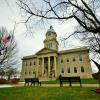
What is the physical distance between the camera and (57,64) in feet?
150

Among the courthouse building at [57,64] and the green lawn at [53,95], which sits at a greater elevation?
the courthouse building at [57,64]

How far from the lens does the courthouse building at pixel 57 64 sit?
4094cm

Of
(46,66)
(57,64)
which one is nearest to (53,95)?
(57,64)

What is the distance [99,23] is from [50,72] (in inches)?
1545

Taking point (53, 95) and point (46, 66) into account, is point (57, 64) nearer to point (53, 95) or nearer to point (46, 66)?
point (46, 66)

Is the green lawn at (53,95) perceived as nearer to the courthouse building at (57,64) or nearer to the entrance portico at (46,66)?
the courthouse building at (57,64)

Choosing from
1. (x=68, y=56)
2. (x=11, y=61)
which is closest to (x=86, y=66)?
(x=68, y=56)

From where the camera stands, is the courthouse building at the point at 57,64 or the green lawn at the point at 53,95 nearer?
the green lawn at the point at 53,95

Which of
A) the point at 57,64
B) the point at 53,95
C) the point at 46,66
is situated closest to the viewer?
the point at 53,95

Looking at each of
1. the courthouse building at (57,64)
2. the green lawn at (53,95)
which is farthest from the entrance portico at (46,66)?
the green lawn at (53,95)

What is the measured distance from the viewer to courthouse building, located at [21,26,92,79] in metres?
40.9

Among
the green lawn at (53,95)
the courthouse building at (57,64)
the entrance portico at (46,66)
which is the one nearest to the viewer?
the green lawn at (53,95)

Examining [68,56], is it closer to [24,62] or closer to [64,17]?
[24,62]

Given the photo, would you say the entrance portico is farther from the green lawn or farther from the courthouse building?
the green lawn
